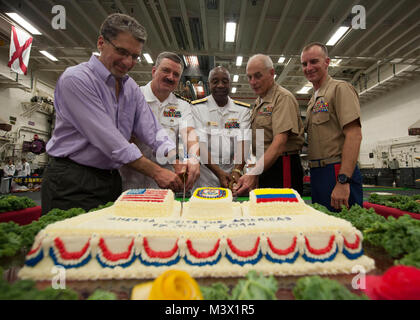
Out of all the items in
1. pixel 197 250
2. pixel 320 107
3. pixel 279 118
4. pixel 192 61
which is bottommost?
pixel 197 250

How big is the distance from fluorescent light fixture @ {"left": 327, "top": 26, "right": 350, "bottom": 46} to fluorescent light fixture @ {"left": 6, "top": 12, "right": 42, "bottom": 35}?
9.83 m

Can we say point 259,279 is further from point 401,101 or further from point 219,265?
point 401,101

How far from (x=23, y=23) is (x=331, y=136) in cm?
972

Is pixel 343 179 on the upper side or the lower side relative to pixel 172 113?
lower

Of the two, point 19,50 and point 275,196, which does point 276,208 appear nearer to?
point 275,196

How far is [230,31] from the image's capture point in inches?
296

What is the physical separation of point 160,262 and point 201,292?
302mm

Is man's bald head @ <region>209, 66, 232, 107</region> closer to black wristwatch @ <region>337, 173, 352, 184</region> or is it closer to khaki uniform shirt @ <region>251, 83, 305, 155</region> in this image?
khaki uniform shirt @ <region>251, 83, 305, 155</region>

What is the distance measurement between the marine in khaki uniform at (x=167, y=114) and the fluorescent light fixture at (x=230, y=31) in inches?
217

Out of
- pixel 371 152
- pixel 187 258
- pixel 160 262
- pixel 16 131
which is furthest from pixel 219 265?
pixel 371 152

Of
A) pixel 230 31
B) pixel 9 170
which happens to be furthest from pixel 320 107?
pixel 9 170

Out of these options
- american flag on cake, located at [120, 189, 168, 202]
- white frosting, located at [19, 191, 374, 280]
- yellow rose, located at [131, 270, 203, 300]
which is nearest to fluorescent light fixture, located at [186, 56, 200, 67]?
american flag on cake, located at [120, 189, 168, 202]

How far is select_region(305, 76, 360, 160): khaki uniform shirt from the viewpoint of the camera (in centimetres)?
215

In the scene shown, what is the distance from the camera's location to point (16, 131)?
12172 millimetres
